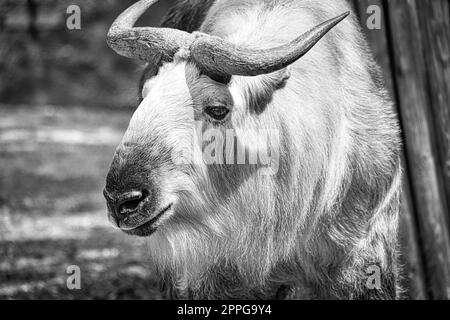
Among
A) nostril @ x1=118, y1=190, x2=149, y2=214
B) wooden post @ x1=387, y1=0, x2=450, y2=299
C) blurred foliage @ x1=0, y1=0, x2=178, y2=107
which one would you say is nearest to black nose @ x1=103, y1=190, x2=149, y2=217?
nostril @ x1=118, y1=190, x2=149, y2=214

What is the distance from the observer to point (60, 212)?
7.90m

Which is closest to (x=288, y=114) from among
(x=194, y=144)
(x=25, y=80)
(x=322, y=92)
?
(x=322, y=92)

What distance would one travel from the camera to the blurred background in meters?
4.56

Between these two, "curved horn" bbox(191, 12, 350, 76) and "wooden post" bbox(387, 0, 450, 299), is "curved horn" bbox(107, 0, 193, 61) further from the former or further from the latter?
"wooden post" bbox(387, 0, 450, 299)

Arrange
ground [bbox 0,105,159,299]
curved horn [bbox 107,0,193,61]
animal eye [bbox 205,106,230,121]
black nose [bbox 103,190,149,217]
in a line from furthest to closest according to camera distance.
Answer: ground [bbox 0,105,159,299] < curved horn [bbox 107,0,193,61] < animal eye [bbox 205,106,230,121] < black nose [bbox 103,190,149,217]

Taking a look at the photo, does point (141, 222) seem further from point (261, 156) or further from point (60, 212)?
point (60, 212)

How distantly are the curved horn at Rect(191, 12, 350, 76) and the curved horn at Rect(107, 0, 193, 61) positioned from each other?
0.22 meters

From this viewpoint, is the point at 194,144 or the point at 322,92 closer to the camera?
the point at 194,144

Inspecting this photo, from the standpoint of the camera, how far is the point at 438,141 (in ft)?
15.2

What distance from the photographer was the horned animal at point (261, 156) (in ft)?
10.8
